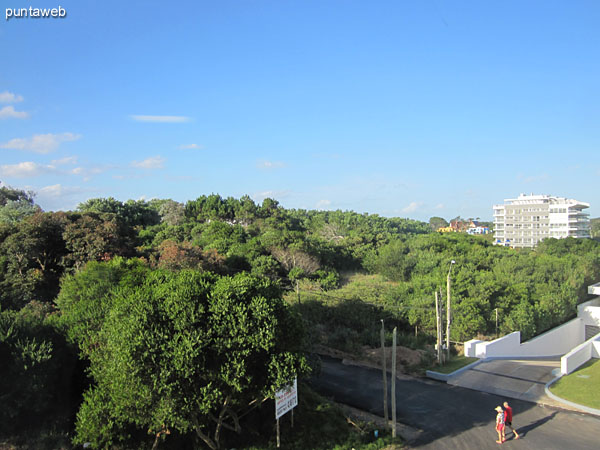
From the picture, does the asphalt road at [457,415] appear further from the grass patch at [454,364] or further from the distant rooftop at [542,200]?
the distant rooftop at [542,200]

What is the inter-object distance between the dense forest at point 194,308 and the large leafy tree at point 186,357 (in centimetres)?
3

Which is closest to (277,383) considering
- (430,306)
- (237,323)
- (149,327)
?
(237,323)

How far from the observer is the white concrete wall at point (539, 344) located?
68.5 feet

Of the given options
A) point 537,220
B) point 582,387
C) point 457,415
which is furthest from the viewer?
point 537,220

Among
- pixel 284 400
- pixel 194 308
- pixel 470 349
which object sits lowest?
pixel 470 349

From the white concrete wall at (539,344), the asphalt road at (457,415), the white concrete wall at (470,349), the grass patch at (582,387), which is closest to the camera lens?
the asphalt road at (457,415)

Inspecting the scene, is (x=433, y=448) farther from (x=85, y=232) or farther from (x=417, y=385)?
(x=85, y=232)

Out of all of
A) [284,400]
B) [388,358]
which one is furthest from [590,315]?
[284,400]

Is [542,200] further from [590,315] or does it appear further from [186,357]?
[186,357]

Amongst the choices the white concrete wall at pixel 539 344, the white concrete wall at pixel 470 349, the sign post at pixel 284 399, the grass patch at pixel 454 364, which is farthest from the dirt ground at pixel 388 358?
the sign post at pixel 284 399

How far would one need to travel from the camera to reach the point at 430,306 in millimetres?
24250

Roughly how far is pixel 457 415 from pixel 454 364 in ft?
21.1

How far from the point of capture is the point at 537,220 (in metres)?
79.3

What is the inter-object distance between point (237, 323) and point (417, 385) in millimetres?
10197
